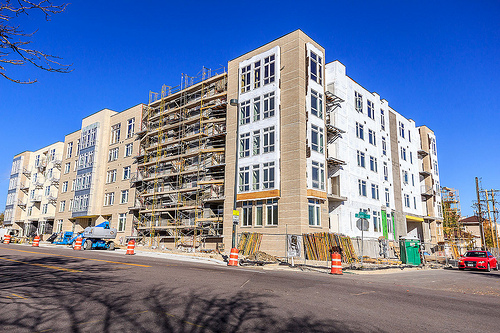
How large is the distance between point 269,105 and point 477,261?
20.4 metres

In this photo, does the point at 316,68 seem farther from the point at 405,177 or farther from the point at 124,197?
the point at 124,197

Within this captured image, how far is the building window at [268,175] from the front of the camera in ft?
102

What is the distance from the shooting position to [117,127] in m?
51.1

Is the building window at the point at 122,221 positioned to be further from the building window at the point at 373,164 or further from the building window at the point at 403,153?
the building window at the point at 403,153

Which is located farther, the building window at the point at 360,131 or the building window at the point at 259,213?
the building window at the point at 360,131

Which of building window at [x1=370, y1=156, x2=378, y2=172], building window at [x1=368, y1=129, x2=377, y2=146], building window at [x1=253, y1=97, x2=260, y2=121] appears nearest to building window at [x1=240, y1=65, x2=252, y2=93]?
building window at [x1=253, y1=97, x2=260, y2=121]

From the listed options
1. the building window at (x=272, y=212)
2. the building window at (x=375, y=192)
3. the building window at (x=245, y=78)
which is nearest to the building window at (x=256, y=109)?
the building window at (x=245, y=78)

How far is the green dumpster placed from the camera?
2620cm

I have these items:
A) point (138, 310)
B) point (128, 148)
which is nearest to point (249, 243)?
point (138, 310)

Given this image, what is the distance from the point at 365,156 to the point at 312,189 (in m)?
11.8

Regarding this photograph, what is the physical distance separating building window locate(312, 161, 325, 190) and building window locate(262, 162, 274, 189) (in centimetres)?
353

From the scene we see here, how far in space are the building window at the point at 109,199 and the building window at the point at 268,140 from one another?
2592 cm

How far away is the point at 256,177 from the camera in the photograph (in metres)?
32.5

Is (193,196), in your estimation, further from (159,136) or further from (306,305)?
(306,305)
